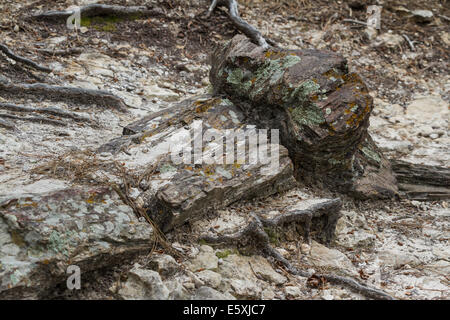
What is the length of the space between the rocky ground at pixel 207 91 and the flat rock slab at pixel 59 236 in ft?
0.04

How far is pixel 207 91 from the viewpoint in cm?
673

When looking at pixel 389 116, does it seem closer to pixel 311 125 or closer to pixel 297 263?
pixel 311 125

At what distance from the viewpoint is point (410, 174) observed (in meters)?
6.39

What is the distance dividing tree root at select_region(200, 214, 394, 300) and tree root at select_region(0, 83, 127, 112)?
11.2 ft

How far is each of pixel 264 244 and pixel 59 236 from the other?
2.01 m

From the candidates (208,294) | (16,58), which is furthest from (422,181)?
(16,58)

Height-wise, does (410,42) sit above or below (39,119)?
above

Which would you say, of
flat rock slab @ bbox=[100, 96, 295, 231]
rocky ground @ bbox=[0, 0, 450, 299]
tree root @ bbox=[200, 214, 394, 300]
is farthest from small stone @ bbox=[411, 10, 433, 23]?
tree root @ bbox=[200, 214, 394, 300]

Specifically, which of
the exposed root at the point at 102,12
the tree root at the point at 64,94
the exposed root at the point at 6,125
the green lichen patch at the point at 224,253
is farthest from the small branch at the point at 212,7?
the green lichen patch at the point at 224,253

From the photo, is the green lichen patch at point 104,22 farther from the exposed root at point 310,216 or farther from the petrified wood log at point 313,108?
the exposed root at point 310,216

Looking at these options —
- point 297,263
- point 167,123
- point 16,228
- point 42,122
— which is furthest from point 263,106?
point 16,228

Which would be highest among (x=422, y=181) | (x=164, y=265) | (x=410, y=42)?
(x=410, y=42)

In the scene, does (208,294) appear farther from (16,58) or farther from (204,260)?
(16,58)
